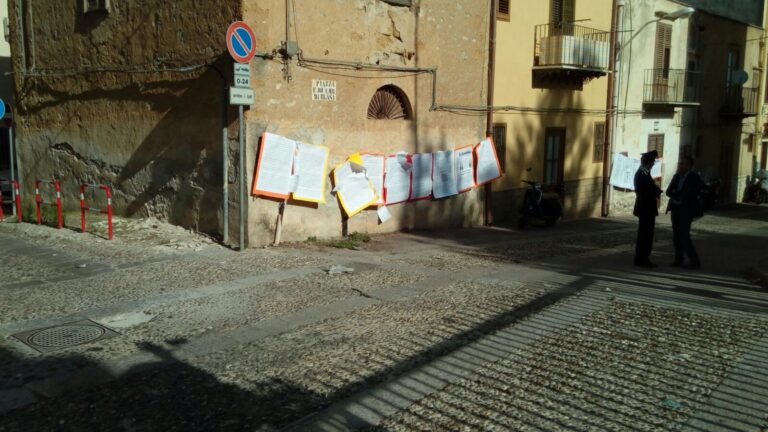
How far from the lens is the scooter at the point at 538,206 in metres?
14.8

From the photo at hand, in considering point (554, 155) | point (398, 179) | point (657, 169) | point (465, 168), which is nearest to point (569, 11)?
point (554, 155)

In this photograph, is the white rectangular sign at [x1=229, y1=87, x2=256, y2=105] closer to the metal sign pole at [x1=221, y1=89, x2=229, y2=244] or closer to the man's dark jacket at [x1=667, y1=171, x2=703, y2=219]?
the metal sign pole at [x1=221, y1=89, x2=229, y2=244]

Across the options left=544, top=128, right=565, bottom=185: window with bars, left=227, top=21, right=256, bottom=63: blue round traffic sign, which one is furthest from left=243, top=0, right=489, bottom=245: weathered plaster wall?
left=544, top=128, right=565, bottom=185: window with bars

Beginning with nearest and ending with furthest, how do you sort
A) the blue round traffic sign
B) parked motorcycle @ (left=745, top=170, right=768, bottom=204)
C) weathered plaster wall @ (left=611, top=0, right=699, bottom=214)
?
the blue round traffic sign, weathered plaster wall @ (left=611, top=0, right=699, bottom=214), parked motorcycle @ (left=745, top=170, right=768, bottom=204)

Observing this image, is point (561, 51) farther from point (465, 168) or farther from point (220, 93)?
point (220, 93)

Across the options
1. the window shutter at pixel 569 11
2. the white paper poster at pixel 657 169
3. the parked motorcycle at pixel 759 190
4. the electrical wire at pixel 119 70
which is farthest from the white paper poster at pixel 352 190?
the parked motorcycle at pixel 759 190

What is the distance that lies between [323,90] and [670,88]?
1419cm

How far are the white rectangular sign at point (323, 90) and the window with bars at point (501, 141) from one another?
5027 millimetres

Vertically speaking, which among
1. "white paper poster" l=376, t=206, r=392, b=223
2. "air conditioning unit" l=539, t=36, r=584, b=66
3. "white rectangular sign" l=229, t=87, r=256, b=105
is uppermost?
"air conditioning unit" l=539, t=36, r=584, b=66

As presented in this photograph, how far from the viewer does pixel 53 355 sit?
5.25 metres

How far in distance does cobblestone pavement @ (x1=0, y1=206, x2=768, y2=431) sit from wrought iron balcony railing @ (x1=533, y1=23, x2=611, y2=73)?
6.81 meters

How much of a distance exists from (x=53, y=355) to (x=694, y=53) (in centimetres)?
2215

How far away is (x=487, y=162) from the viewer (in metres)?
14.0

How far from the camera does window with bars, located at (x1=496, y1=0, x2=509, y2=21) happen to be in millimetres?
14258
